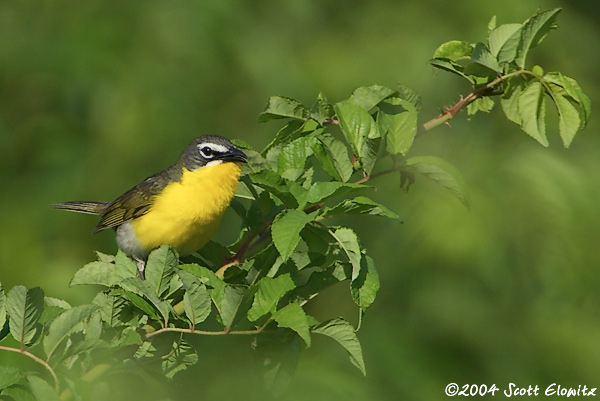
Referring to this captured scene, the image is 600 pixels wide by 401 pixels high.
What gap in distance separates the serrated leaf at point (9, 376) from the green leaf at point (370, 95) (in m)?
1.11

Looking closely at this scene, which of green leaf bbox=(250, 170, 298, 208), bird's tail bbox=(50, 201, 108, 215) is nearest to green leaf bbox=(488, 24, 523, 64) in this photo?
green leaf bbox=(250, 170, 298, 208)

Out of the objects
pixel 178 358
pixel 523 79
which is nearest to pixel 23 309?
pixel 178 358

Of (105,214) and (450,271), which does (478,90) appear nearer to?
(450,271)

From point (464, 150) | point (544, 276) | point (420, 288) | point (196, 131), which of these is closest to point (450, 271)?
point (420, 288)

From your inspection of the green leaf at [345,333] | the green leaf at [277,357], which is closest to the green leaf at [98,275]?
the green leaf at [277,357]

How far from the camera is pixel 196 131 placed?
5105 mm

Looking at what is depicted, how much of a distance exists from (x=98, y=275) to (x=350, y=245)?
2.95ft

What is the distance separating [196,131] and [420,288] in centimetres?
190

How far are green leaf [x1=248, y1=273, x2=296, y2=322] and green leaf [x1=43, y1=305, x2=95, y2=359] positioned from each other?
0.42 meters

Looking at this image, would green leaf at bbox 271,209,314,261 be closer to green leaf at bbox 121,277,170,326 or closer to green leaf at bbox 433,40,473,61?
green leaf at bbox 121,277,170,326

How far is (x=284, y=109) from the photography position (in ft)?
7.69

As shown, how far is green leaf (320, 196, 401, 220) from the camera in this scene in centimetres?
199

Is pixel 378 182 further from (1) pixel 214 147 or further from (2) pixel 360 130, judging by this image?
(2) pixel 360 130

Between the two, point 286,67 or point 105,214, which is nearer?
point 105,214
